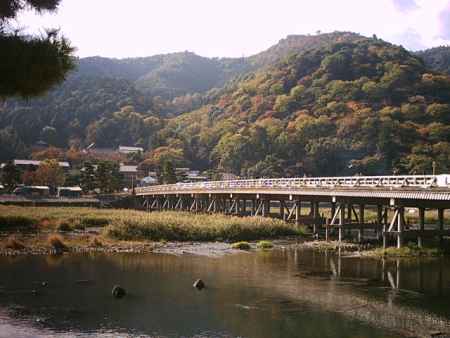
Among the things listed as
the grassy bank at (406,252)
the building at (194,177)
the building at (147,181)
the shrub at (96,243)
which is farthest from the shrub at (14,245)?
the building at (147,181)

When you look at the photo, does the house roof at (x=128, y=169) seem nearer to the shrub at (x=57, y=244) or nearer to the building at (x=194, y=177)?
the building at (x=194, y=177)

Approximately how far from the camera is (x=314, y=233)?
42.6 m

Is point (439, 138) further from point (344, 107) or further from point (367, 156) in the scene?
point (344, 107)

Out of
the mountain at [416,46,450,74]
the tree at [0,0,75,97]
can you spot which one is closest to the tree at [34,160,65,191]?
the tree at [0,0,75,97]

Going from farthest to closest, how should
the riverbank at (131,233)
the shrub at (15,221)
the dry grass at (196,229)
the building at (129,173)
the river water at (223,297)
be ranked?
the building at (129,173), the shrub at (15,221), the dry grass at (196,229), the riverbank at (131,233), the river water at (223,297)

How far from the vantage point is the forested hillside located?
313 ft

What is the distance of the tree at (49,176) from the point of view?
91.4 m

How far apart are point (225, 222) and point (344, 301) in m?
22.9

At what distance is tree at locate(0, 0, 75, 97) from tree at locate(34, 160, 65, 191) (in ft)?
268

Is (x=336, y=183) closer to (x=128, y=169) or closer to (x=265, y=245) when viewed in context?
(x=265, y=245)

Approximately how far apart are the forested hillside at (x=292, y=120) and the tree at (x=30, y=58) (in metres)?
70.7

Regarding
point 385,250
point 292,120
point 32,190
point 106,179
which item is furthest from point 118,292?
point 292,120

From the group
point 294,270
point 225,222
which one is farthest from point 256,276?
point 225,222

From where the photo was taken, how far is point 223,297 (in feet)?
68.3
